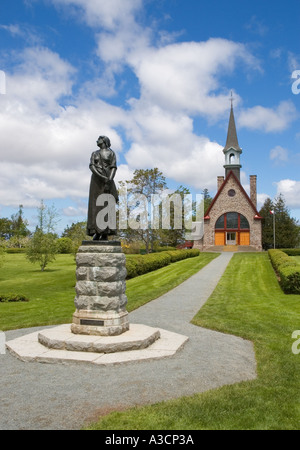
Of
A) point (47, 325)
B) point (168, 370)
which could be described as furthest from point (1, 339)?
point (168, 370)

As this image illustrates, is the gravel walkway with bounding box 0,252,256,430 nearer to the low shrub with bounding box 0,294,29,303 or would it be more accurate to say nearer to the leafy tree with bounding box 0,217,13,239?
the low shrub with bounding box 0,294,29,303

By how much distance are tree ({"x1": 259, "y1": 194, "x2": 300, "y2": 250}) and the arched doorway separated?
156 inches

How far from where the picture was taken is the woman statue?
8562 mm

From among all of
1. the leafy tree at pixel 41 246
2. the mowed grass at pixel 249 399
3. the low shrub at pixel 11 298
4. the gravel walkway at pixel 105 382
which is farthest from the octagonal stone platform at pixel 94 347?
the leafy tree at pixel 41 246

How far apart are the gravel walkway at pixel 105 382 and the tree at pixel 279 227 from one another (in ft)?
133

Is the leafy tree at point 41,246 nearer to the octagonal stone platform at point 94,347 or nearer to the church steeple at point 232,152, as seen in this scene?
Answer: the octagonal stone platform at point 94,347

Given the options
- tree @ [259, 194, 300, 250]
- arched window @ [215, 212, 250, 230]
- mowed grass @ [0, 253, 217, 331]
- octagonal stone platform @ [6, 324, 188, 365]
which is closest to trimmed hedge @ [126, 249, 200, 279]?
mowed grass @ [0, 253, 217, 331]

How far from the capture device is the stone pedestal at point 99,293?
7906 mm

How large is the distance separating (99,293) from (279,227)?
140 feet

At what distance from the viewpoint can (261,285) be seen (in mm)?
18641

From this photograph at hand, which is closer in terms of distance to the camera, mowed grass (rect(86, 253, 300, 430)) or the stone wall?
mowed grass (rect(86, 253, 300, 430))

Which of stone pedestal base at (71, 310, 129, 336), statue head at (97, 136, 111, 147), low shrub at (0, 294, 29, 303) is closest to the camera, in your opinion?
stone pedestal base at (71, 310, 129, 336)

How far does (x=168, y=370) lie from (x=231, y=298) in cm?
886
